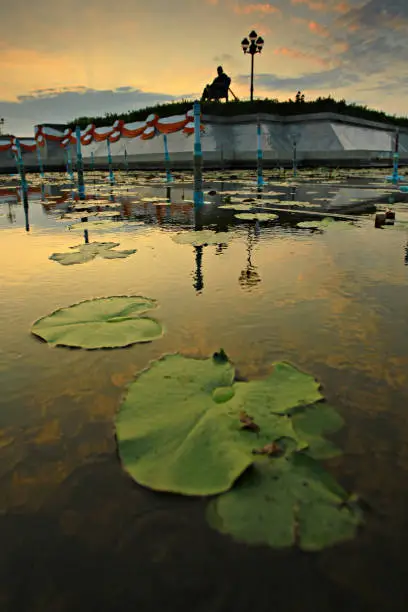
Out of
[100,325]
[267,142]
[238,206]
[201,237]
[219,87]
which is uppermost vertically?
[219,87]

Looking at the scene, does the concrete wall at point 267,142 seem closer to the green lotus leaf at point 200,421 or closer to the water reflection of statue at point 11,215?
the water reflection of statue at point 11,215

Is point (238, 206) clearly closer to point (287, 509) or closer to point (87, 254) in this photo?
point (87, 254)

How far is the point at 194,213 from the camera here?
663cm

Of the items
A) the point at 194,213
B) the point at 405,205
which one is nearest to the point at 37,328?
the point at 194,213

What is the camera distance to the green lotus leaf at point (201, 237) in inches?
169

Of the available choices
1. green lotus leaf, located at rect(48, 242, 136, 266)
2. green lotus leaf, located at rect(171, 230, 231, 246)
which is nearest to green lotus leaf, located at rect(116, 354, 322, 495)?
green lotus leaf, located at rect(48, 242, 136, 266)

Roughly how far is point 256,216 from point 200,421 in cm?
517

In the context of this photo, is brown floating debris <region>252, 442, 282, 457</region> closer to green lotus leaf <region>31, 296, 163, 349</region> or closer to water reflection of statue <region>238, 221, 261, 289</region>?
green lotus leaf <region>31, 296, 163, 349</region>

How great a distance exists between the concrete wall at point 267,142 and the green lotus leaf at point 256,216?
23.4m

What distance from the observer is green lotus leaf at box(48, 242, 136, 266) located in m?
3.56

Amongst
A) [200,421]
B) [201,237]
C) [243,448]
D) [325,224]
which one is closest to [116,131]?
[325,224]

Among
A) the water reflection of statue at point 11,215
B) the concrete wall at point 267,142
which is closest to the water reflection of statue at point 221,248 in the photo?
the water reflection of statue at point 11,215

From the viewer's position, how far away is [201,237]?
4.47 m

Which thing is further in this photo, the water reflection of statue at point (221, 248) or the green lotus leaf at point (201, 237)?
the green lotus leaf at point (201, 237)
